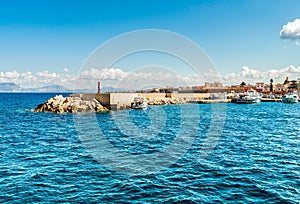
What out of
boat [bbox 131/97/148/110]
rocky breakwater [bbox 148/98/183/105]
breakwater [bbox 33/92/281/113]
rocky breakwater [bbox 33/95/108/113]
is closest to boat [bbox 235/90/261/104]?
rocky breakwater [bbox 148/98/183/105]

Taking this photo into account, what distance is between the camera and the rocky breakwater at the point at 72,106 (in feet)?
192

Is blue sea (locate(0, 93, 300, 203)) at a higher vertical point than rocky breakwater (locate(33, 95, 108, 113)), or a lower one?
lower

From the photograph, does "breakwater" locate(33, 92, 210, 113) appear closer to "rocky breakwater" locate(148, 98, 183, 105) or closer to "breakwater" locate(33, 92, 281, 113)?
"breakwater" locate(33, 92, 281, 113)

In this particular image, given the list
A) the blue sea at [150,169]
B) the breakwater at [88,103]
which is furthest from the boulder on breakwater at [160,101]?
the blue sea at [150,169]

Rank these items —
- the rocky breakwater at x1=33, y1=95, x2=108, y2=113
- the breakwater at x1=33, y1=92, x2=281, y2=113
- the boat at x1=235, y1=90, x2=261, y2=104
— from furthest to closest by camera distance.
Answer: the boat at x1=235, y1=90, x2=261, y2=104, the breakwater at x1=33, y1=92, x2=281, y2=113, the rocky breakwater at x1=33, y1=95, x2=108, y2=113

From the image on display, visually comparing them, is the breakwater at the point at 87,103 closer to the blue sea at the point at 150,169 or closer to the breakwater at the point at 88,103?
the breakwater at the point at 88,103

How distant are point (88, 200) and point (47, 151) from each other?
1186cm

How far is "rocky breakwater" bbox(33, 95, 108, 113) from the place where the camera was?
2303 inches

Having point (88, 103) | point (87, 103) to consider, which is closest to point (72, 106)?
point (87, 103)

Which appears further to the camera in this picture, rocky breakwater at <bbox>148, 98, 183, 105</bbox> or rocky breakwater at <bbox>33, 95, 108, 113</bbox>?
rocky breakwater at <bbox>148, 98, 183, 105</bbox>

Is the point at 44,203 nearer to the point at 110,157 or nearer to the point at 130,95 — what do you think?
the point at 110,157

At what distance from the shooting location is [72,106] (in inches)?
2303

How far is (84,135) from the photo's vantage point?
31.3 metres

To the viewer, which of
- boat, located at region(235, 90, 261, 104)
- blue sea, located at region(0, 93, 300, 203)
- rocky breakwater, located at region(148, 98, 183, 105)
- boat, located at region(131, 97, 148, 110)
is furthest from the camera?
boat, located at region(235, 90, 261, 104)
